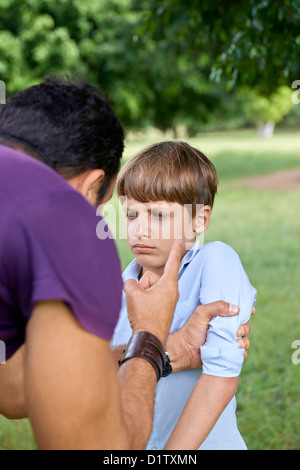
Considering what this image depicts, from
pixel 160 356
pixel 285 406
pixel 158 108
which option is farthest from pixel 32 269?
pixel 158 108

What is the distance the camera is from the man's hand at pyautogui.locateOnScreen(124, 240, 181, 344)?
185 centimetres

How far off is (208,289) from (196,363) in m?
0.25

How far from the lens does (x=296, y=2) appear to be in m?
3.54

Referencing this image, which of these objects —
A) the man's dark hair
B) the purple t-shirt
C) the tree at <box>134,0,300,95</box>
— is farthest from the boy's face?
Result: the tree at <box>134,0,300,95</box>

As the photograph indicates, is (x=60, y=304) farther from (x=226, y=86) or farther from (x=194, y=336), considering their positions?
(x=226, y=86)

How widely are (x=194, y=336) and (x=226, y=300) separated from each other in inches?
6.1

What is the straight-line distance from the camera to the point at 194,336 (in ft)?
6.67

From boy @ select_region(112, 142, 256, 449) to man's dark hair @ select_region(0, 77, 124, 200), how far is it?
35 cm

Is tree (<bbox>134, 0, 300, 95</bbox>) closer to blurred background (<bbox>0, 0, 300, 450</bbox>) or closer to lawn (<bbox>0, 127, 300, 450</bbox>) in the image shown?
blurred background (<bbox>0, 0, 300, 450</bbox>)

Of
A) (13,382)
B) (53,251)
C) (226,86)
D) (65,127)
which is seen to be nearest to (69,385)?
(53,251)

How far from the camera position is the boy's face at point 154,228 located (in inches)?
87.4

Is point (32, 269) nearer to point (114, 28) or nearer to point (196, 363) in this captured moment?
point (196, 363)

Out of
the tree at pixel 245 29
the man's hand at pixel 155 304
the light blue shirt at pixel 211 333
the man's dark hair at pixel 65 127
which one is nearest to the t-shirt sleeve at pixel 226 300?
the light blue shirt at pixel 211 333

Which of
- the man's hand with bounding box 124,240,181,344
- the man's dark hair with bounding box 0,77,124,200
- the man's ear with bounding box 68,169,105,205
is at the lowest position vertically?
the man's hand with bounding box 124,240,181,344
